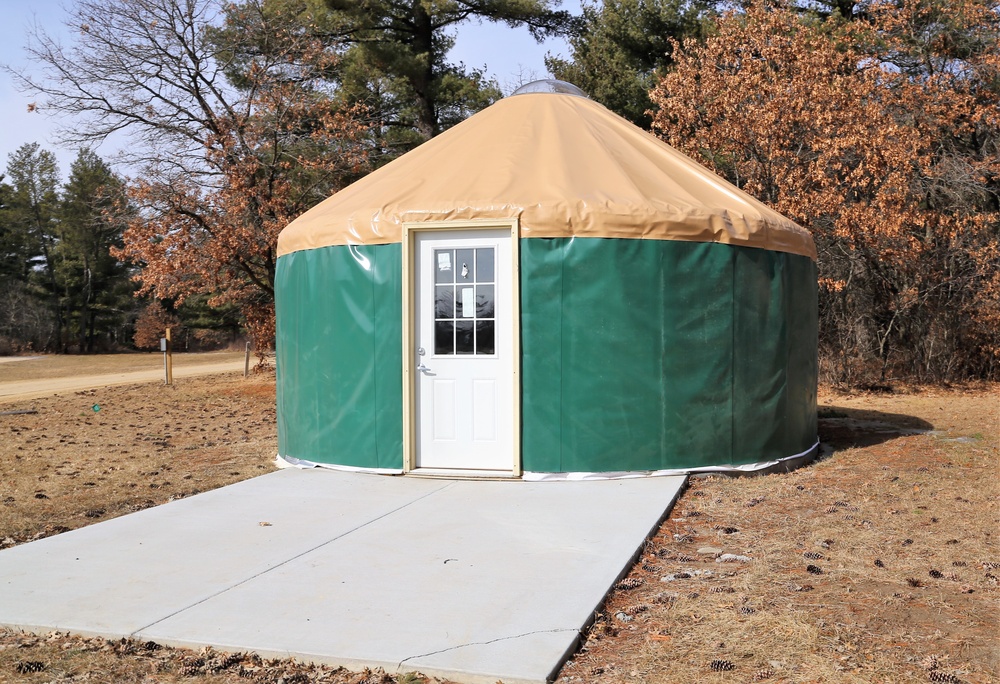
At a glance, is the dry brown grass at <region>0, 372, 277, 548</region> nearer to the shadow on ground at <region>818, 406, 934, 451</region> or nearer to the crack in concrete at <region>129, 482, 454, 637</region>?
the crack in concrete at <region>129, 482, 454, 637</region>

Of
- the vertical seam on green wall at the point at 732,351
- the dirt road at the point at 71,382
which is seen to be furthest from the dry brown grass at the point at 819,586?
the dirt road at the point at 71,382

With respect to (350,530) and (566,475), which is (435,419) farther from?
(350,530)

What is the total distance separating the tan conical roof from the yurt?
17 millimetres

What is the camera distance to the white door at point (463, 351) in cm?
606

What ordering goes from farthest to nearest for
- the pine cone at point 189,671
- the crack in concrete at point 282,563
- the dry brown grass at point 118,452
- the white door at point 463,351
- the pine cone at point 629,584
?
the white door at point 463,351
the dry brown grass at point 118,452
the pine cone at point 629,584
the crack in concrete at point 282,563
the pine cone at point 189,671

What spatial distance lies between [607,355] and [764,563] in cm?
212

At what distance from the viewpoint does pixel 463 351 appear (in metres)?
6.16

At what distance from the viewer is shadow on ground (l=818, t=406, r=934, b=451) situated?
8109 mm

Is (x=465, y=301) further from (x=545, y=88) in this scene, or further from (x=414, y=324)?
(x=545, y=88)

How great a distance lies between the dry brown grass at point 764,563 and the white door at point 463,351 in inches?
56.8

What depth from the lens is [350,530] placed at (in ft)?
15.4

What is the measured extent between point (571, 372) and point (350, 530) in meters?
1.97

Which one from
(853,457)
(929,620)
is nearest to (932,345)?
(853,457)

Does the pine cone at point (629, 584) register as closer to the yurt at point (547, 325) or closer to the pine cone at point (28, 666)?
the yurt at point (547, 325)
